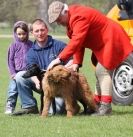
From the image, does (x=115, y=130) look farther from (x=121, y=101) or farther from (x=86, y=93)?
(x=121, y=101)

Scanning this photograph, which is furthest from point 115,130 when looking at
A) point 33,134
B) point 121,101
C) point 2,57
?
point 2,57

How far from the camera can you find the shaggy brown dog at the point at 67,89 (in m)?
8.75

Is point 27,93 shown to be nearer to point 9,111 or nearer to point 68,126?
point 9,111

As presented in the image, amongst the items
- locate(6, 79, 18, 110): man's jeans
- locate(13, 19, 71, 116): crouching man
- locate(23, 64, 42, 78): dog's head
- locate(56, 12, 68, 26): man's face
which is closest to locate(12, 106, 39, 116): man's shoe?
locate(13, 19, 71, 116): crouching man

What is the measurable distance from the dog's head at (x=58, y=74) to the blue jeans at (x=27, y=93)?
79cm

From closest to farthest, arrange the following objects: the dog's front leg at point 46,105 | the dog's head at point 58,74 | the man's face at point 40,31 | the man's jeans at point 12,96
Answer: the dog's head at point 58,74, the dog's front leg at point 46,105, the man's face at point 40,31, the man's jeans at point 12,96

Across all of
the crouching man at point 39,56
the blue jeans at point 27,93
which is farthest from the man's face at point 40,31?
the blue jeans at point 27,93

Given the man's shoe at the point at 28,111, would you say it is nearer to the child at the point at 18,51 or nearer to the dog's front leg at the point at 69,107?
the child at the point at 18,51

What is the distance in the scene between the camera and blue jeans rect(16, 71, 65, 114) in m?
9.62

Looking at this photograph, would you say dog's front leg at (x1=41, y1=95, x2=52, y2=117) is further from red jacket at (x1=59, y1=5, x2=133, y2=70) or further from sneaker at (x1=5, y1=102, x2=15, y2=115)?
sneaker at (x1=5, y1=102, x2=15, y2=115)

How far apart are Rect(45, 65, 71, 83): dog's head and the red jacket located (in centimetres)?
25

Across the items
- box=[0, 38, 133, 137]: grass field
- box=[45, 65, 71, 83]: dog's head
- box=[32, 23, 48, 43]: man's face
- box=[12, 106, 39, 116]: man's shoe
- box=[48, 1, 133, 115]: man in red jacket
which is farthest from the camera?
box=[12, 106, 39, 116]: man's shoe

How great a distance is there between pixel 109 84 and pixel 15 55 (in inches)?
68.5

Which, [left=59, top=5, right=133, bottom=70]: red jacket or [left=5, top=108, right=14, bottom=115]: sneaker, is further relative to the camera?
[left=5, top=108, right=14, bottom=115]: sneaker
